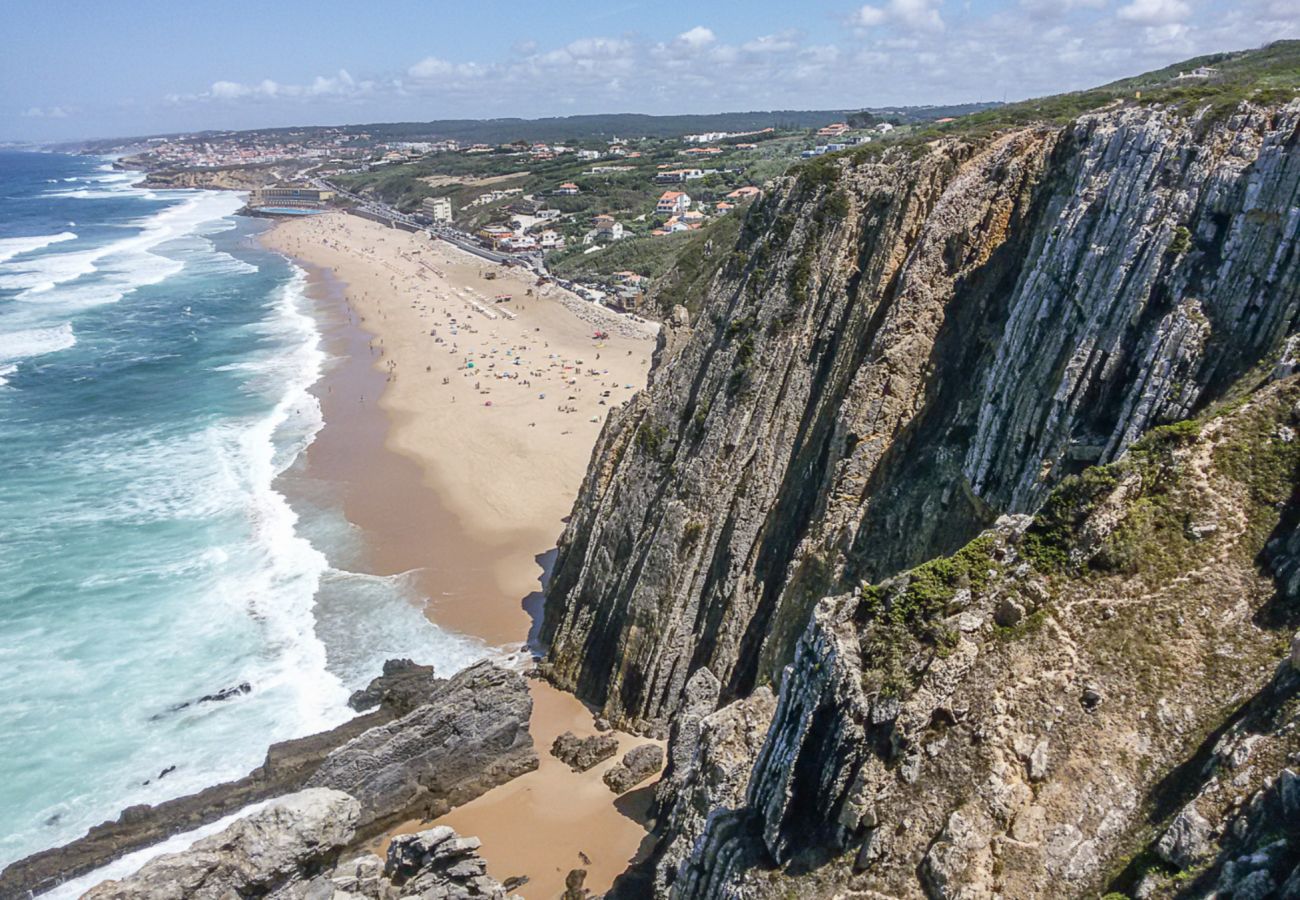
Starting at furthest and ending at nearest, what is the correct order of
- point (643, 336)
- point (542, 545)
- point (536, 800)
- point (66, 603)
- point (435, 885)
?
point (643, 336) → point (542, 545) → point (66, 603) → point (536, 800) → point (435, 885)

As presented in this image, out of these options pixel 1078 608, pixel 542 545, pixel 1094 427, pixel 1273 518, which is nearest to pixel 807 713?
pixel 1078 608

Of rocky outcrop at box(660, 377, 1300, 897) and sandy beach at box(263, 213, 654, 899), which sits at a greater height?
rocky outcrop at box(660, 377, 1300, 897)

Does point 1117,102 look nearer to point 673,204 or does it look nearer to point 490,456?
point 490,456

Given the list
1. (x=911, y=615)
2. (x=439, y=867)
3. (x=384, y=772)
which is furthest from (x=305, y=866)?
(x=911, y=615)

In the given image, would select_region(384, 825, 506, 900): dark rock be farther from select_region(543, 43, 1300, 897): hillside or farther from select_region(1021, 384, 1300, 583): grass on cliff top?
select_region(1021, 384, 1300, 583): grass on cliff top

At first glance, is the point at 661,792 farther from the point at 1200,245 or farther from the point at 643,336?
the point at 643,336

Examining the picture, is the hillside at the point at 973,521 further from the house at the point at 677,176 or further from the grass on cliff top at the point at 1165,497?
the house at the point at 677,176

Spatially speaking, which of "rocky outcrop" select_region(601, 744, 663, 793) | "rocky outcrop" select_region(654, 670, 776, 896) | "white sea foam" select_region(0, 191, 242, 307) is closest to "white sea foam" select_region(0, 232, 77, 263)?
"white sea foam" select_region(0, 191, 242, 307)
